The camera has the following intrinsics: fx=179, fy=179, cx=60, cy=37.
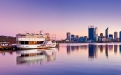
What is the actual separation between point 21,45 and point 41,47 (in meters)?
9.48

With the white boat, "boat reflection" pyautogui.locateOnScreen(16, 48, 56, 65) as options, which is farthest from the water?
the white boat

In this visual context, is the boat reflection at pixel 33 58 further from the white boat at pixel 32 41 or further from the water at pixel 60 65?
the white boat at pixel 32 41

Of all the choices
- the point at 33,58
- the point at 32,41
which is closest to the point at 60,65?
the point at 33,58

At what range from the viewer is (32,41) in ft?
233

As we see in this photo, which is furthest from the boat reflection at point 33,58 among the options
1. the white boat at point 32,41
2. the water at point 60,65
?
the white boat at point 32,41

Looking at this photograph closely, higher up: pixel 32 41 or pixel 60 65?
pixel 32 41

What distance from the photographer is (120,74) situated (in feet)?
65.5

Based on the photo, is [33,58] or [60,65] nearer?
[60,65]

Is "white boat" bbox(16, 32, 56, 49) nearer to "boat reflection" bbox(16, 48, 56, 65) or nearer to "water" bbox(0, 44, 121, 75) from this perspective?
"boat reflection" bbox(16, 48, 56, 65)

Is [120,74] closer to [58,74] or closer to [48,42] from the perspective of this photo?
[58,74]

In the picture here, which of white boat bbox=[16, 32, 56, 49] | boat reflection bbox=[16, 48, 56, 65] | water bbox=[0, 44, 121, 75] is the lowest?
boat reflection bbox=[16, 48, 56, 65]

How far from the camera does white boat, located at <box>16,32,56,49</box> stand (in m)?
68.0

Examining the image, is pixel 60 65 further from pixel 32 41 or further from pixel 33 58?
pixel 32 41

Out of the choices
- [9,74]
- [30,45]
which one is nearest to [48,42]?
[30,45]
